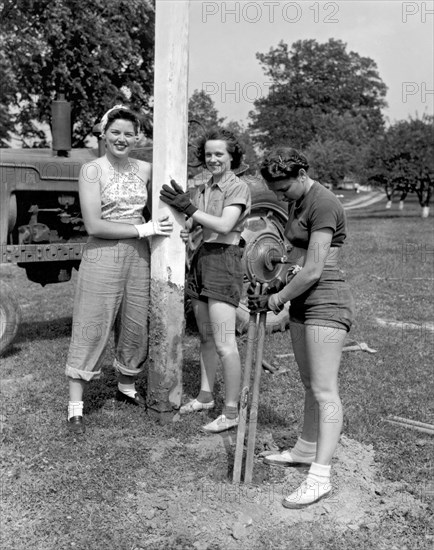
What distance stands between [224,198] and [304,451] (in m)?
1.57

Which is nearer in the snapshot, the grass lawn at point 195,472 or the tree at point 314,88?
the grass lawn at point 195,472

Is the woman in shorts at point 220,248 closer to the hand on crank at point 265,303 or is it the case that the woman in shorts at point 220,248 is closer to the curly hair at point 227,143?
the curly hair at point 227,143

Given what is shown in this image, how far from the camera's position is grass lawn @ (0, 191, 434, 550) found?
321cm

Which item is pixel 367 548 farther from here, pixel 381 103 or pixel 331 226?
pixel 381 103

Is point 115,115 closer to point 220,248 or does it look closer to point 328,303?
point 220,248

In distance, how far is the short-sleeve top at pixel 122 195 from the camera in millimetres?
4160

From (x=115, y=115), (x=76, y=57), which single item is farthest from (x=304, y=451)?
(x=76, y=57)

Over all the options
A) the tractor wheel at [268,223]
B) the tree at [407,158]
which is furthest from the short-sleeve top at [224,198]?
the tree at [407,158]

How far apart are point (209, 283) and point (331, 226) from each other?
48.0 inches

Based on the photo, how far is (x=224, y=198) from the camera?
419 centimetres

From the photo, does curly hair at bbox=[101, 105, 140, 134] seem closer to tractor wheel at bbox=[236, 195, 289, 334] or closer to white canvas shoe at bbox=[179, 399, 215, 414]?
white canvas shoe at bbox=[179, 399, 215, 414]

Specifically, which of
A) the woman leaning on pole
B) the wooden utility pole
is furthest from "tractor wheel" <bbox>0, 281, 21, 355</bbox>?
the wooden utility pole

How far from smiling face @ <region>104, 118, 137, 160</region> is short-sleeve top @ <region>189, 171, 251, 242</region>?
571mm

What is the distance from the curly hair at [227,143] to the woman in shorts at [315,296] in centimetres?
76
